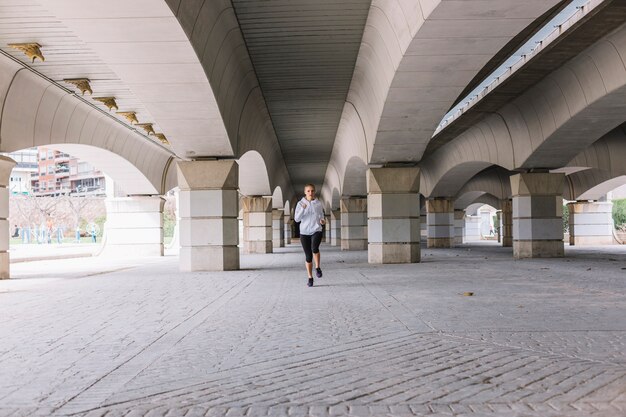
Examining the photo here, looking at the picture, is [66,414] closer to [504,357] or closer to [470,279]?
[504,357]

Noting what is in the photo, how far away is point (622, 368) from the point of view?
180 inches

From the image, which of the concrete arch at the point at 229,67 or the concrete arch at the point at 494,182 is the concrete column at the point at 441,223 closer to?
the concrete arch at the point at 494,182

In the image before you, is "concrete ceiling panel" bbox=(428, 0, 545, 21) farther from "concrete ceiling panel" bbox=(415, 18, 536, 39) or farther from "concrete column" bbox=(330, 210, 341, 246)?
"concrete column" bbox=(330, 210, 341, 246)

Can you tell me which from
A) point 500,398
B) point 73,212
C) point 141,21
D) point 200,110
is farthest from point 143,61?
point 73,212

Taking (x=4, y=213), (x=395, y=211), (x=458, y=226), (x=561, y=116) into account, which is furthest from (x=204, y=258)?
(x=458, y=226)

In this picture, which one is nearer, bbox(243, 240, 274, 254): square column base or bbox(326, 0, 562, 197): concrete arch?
bbox(326, 0, 562, 197): concrete arch

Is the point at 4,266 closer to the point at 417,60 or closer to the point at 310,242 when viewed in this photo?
the point at 310,242

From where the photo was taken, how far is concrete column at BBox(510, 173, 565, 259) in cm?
2081

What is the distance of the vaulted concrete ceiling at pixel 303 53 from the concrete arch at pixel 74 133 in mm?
5675

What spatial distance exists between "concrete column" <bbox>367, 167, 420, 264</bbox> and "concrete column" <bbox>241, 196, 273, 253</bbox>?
45.2 feet

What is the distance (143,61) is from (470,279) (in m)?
7.53

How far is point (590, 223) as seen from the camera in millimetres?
37562

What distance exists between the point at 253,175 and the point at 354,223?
7.78 meters

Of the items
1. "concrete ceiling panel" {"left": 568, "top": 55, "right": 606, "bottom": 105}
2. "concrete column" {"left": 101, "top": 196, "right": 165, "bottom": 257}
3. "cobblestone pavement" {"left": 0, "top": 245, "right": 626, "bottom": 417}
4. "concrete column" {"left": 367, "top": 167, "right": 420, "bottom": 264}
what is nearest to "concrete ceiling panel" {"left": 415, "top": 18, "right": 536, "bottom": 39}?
"cobblestone pavement" {"left": 0, "top": 245, "right": 626, "bottom": 417}
